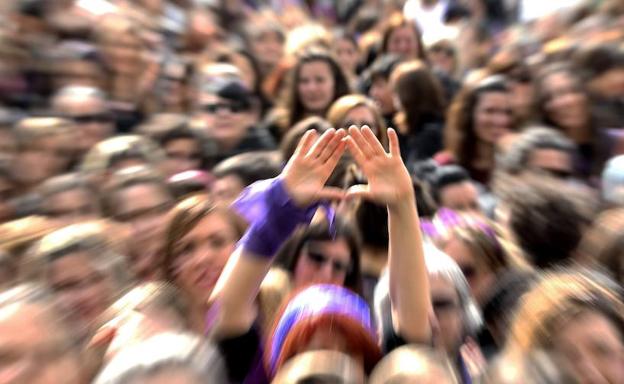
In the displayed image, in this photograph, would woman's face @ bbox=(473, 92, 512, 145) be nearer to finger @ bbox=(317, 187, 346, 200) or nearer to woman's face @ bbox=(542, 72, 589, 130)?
woman's face @ bbox=(542, 72, 589, 130)

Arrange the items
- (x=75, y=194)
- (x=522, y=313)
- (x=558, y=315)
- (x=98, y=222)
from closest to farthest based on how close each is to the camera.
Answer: (x=558, y=315) → (x=522, y=313) → (x=98, y=222) → (x=75, y=194)

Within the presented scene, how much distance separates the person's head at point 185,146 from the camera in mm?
3047

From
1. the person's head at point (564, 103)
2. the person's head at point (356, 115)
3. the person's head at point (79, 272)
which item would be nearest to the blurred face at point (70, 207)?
the person's head at point (79, 272)

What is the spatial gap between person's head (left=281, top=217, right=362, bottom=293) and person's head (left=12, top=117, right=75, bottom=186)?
1605 mm

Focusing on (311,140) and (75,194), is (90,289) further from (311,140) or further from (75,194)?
(311,140)

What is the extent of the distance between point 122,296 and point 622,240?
4.69 feet

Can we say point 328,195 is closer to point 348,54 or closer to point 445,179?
point 445,179

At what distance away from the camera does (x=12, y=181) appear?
280 cm

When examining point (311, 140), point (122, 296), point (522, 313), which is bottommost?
point (122, 296)

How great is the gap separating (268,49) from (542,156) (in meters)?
2.65

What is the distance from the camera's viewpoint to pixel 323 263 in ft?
5.88

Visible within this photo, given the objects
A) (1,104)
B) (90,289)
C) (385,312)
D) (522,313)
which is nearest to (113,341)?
(90,289)

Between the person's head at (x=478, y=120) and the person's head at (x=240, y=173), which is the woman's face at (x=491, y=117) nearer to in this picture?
the person's head at (x=478, y=120)

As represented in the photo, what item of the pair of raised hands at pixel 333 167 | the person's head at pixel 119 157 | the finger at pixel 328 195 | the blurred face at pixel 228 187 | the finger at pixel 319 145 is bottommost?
the blurred face at pixel 228 187
